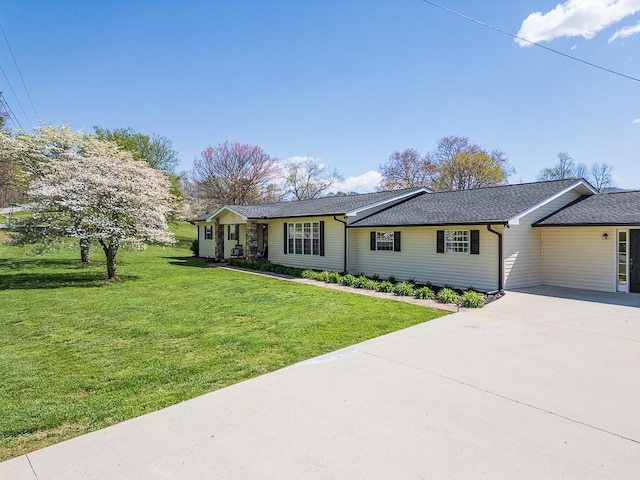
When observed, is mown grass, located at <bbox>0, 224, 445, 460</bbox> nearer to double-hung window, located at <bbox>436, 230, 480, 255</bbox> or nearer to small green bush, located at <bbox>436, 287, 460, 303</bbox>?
small green bush, located at <bbox>436, 287, 460, 303</bbox>

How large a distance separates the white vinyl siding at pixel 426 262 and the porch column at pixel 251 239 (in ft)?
21.4

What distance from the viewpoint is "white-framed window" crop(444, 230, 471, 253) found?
1187cm

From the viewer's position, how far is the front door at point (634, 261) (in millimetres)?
10445

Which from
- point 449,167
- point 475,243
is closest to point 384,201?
point 475,243

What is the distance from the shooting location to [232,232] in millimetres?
21984

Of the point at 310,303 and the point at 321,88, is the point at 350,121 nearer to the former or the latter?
the point at 321,88

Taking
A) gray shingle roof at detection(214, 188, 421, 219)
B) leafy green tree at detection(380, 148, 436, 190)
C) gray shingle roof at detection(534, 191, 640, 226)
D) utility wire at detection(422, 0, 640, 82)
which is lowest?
gray shingle roof at detection(534, 191, 640, 226)

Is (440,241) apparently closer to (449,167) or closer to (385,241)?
(385,241)

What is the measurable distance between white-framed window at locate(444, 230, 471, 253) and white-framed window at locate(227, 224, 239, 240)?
13.1 m

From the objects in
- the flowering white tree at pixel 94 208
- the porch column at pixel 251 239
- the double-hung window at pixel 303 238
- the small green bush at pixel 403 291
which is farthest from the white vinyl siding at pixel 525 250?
the porch column at pixel 251 239

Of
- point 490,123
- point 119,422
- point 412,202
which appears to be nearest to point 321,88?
point 412,202

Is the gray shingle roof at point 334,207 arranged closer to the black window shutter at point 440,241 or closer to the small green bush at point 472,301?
the black window shutter at point 440,241

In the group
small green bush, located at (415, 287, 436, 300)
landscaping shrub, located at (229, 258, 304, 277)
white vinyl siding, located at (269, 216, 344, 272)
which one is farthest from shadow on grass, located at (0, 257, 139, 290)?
small green bush, located at (415, 287, 436, 300)

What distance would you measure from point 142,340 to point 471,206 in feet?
36.7
